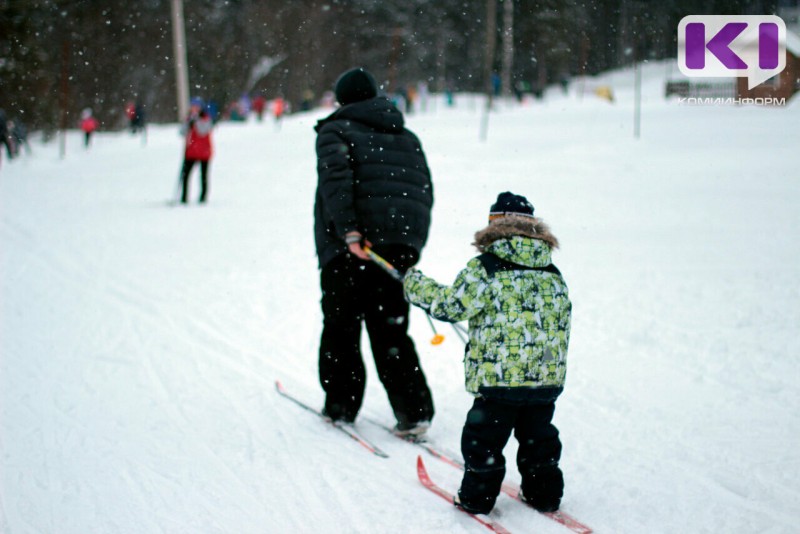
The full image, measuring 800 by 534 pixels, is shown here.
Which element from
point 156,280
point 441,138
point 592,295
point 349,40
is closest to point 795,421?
point 592,295

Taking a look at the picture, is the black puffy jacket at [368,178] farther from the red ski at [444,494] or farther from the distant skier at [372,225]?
the red ski at [444,494]

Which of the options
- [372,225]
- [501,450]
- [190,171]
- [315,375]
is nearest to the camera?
[501,450]

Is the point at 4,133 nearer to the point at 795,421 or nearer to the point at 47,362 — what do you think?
the point at 47,362

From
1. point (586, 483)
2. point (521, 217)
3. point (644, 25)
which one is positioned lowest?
point (586, 483)

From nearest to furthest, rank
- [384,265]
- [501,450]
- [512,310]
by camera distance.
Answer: [512,310] → [501,450] → [384,265]

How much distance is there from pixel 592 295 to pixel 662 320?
0.90 m

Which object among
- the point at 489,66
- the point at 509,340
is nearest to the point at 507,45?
the point at 489,66

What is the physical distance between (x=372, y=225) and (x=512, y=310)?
1.05m

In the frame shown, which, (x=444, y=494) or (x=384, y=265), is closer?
(x=444, y=494)

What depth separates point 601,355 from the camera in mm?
5281

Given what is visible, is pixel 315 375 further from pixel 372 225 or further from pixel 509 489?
pixel 509 489

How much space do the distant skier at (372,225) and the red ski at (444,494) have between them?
0.43 m

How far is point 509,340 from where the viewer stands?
2.89 m

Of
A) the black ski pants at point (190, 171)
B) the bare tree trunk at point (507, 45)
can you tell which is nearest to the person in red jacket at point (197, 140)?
the black ski pants at point (190, 171)
